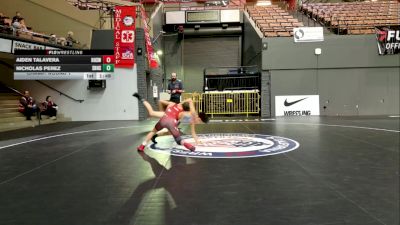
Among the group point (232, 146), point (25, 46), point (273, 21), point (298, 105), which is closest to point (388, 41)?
point (298, 105)

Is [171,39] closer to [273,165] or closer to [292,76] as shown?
[292,76]

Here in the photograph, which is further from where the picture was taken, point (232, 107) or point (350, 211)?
point (232, 107)

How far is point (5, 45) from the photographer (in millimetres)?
13000

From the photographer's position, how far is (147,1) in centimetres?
2514

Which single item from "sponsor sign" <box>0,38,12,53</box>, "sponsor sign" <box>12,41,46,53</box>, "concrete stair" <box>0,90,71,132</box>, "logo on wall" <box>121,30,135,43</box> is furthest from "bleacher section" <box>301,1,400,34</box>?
"sponsor sign" <box>0,38,12,53</box>

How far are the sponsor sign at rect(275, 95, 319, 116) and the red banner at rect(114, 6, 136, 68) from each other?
779 cm

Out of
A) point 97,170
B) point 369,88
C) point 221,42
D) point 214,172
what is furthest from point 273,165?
point 221,42

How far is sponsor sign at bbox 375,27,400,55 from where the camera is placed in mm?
18047

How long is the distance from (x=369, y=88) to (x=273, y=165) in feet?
49.0

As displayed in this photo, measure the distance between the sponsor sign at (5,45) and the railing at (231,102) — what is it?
939 centimetres

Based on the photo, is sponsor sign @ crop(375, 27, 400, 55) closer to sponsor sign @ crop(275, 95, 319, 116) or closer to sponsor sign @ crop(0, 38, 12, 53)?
sponsor sign @ crop(275, 95, 319, 116)

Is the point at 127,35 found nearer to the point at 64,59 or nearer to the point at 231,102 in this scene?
the point at 64,59
